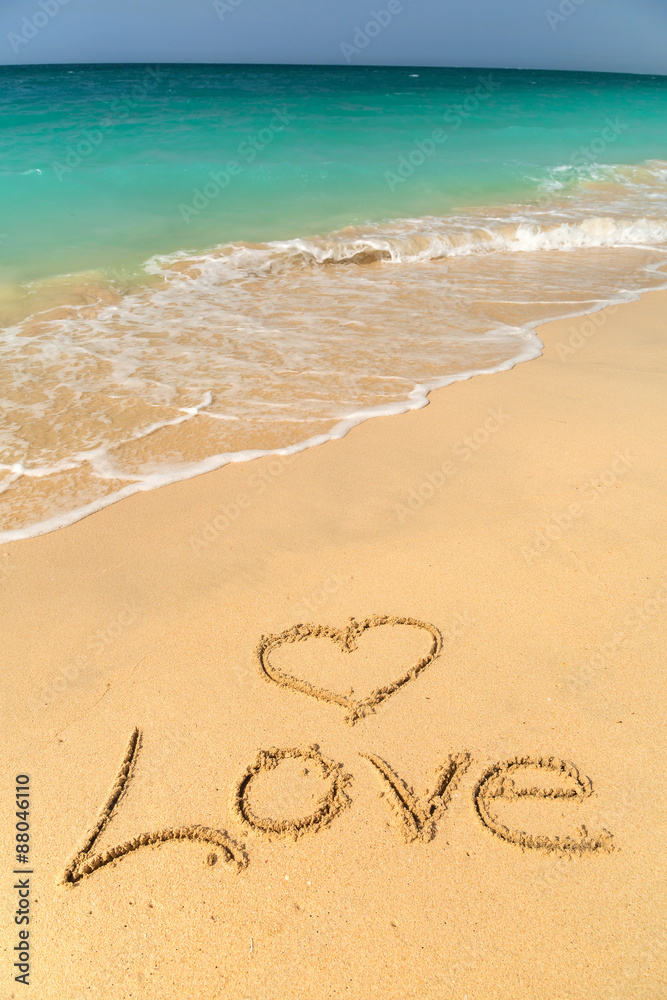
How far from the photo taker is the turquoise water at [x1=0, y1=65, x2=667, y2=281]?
8.31 metres

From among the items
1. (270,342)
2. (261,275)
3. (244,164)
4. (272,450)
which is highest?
(244,164)

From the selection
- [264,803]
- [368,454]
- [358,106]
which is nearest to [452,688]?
[264,803]

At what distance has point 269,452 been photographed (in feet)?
11.7

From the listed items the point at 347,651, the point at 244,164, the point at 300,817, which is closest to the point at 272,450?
the point at 347,651

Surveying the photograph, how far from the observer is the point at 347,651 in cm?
231

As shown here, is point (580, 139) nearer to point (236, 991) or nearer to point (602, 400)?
point (602, 400)

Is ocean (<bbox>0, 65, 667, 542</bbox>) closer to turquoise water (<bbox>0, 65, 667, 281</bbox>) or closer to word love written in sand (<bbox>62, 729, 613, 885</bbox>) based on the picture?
turquoise water (<bbox>0, 65, 667, 281</bbox>)

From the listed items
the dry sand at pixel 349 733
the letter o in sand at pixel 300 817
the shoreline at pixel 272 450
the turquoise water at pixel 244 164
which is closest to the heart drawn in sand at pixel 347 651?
the dry sand at pixel 349 733

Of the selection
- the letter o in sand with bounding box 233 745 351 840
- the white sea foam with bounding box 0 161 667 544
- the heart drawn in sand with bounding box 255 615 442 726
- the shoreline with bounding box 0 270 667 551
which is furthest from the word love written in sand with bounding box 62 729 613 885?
the white sea foam with bounding box 0 161 667 544

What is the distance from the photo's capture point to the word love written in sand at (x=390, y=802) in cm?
171

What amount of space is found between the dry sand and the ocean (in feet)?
2.36

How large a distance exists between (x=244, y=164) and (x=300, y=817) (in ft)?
40.5

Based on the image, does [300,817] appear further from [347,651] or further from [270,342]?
[270,342]

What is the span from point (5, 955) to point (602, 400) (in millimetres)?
3860
